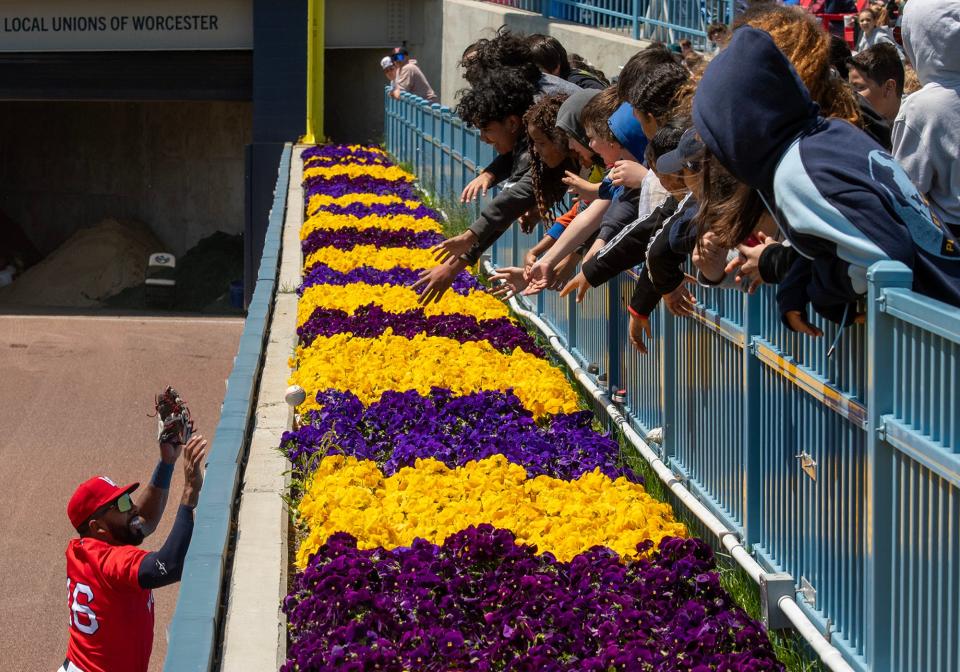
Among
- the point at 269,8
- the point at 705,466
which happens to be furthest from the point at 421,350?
the point at 269,8

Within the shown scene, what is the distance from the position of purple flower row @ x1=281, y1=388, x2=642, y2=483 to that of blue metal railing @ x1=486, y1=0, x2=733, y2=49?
23.8ft

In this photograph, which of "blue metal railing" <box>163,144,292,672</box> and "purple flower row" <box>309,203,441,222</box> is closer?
"blue metal railing" <box>163,144,292,672</box>

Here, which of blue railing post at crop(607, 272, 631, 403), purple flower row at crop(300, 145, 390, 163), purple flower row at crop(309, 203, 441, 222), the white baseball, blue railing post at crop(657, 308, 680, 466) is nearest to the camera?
blue railing post at crop(657, 308, 680, 466)

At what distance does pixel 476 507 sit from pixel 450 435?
101 centimetres

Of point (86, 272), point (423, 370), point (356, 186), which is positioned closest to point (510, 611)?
point (423, 370)

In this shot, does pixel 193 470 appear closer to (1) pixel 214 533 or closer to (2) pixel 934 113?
(1) pixel 214 533

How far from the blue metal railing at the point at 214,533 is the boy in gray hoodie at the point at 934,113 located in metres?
2.68

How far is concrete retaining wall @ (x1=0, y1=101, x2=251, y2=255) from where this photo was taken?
31875 mm

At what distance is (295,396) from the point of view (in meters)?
6.91

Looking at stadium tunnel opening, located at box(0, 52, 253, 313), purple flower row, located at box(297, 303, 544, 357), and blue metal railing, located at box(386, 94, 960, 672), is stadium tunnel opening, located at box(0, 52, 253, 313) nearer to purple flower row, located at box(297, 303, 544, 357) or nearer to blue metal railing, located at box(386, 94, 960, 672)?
purple flower row, located at box(297, 303, 544, 357)

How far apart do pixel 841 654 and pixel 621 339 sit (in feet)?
9.69

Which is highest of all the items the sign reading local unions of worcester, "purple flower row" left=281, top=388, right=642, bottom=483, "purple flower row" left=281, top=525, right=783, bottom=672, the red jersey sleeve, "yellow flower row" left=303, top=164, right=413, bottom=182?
the sign reading local unions of worcester

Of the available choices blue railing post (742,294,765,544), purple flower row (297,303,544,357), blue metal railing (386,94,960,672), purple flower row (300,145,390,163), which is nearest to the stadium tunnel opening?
purple flower row (300,145,390,163)

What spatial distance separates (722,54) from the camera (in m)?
3.59
